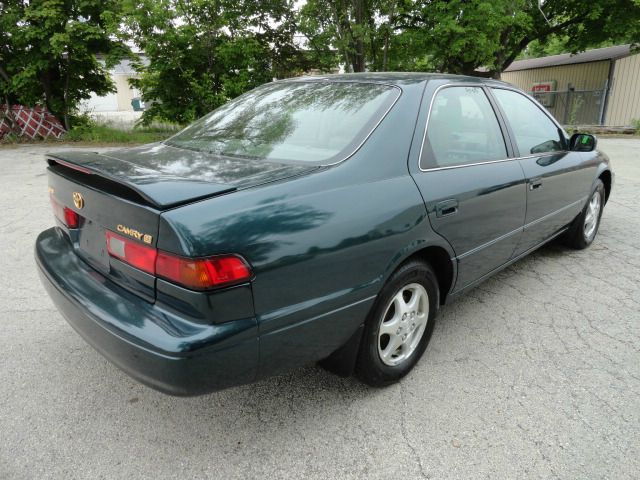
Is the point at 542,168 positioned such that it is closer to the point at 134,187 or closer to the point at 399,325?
the point at 399,325

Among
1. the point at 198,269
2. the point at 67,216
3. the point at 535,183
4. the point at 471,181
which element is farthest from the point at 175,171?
the point at 535,183

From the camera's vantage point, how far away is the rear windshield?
2.23 m

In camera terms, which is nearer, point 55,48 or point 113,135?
point 55,48

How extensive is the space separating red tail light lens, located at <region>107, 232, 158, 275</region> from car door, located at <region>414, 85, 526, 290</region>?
1287 millimetres

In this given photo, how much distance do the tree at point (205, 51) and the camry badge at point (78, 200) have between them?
35.0ft

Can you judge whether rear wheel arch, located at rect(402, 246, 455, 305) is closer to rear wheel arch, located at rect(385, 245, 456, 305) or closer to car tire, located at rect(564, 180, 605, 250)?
rear wheel arch, located at rect(385, 245, 456, 305)

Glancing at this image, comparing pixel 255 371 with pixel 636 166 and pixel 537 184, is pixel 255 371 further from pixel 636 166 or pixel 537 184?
pixel 636 166

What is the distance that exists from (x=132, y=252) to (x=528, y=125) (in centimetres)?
294

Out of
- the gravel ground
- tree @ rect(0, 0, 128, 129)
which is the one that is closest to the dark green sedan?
the gravel ground

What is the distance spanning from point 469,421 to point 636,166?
9.06 metres

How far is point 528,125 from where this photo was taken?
3.43m

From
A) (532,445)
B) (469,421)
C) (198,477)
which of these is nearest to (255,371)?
(198,477)

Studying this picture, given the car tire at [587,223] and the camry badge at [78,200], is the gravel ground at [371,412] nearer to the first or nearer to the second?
the camry badge at [78,200]

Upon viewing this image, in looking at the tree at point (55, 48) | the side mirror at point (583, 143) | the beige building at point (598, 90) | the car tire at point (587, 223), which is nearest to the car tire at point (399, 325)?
the side mirror at point (583, 143)
